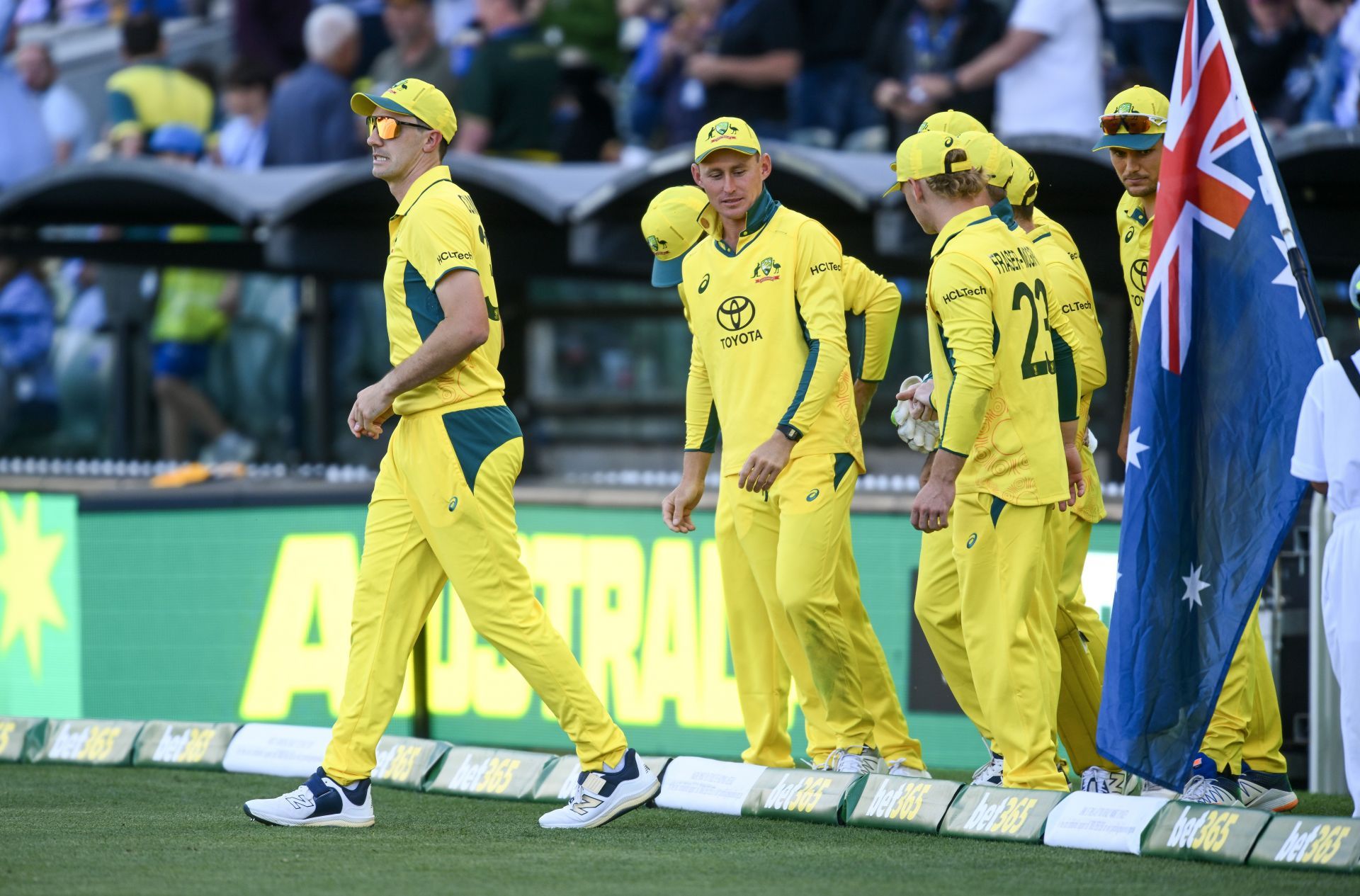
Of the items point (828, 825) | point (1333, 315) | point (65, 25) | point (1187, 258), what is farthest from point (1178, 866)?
point (65, 25)

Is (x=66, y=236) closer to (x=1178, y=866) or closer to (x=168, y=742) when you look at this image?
(x=168, y=742)

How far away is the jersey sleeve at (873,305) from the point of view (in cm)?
727

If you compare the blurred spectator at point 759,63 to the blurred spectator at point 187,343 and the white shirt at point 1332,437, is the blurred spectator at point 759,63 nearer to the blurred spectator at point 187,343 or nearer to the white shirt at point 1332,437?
the blurred spectator at point 187,343

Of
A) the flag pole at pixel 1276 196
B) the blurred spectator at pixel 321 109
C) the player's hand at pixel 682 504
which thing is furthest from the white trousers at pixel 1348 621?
the blurred spectator at pixel 321 109

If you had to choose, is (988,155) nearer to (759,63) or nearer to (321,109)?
(759,63)

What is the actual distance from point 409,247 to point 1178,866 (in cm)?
294

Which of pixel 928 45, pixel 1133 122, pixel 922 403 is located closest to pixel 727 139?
pixel 922 403

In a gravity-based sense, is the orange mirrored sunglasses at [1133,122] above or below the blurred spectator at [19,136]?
below

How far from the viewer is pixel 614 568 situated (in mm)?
9242

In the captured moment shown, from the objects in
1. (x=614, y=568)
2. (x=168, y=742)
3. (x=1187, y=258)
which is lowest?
(x=168, y=742)

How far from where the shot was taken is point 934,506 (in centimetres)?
633

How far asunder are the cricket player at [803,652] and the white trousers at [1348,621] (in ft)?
6.07

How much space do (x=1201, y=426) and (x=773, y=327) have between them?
4.82 feet

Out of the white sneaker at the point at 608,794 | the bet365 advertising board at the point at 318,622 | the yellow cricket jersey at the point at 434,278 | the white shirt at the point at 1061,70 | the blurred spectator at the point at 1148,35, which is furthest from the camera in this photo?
the blurred spectator at the point at 1148,35
